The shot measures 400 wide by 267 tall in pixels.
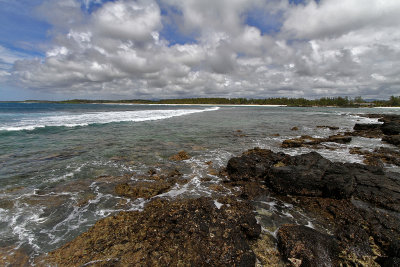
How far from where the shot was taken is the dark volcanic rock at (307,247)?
4184 millimetres

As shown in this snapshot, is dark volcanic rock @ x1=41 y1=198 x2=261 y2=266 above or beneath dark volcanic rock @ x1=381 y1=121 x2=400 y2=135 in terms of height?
beneath

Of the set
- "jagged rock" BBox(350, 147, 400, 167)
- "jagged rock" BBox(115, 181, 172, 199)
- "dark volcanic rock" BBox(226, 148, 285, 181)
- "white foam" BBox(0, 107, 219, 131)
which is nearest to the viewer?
"jagged rock" BBox(115, 181, 172, 199)

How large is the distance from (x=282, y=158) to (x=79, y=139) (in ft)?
58.7

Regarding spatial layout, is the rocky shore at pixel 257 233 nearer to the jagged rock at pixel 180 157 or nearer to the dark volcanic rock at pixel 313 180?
the dark volcanic rock at pixel 313 180

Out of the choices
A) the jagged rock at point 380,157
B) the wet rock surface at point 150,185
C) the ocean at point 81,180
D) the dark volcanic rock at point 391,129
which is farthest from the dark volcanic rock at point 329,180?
the dark volcanic rock at point 391,129

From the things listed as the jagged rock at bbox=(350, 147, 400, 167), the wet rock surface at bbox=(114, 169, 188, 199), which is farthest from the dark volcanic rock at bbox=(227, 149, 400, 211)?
the jagged rock at bbox=(350, 147, 400, 167)

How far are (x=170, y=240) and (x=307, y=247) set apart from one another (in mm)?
3284

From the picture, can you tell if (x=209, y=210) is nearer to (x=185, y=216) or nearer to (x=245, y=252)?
(x=185, y=216)

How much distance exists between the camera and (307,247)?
4.39 m

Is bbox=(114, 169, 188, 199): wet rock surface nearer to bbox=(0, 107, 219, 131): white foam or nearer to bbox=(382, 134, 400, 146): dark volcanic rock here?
bbox=(382, 134, 400, 146): dark volcanic rock

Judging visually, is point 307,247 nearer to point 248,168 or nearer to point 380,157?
point 248,168

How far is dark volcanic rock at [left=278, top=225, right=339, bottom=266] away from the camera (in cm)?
418

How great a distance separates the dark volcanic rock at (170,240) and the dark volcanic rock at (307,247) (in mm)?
720

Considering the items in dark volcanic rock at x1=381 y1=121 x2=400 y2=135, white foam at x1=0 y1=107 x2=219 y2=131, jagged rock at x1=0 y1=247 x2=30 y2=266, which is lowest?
jagged rock at x1=0 y1=247 x2=30 y2=266
